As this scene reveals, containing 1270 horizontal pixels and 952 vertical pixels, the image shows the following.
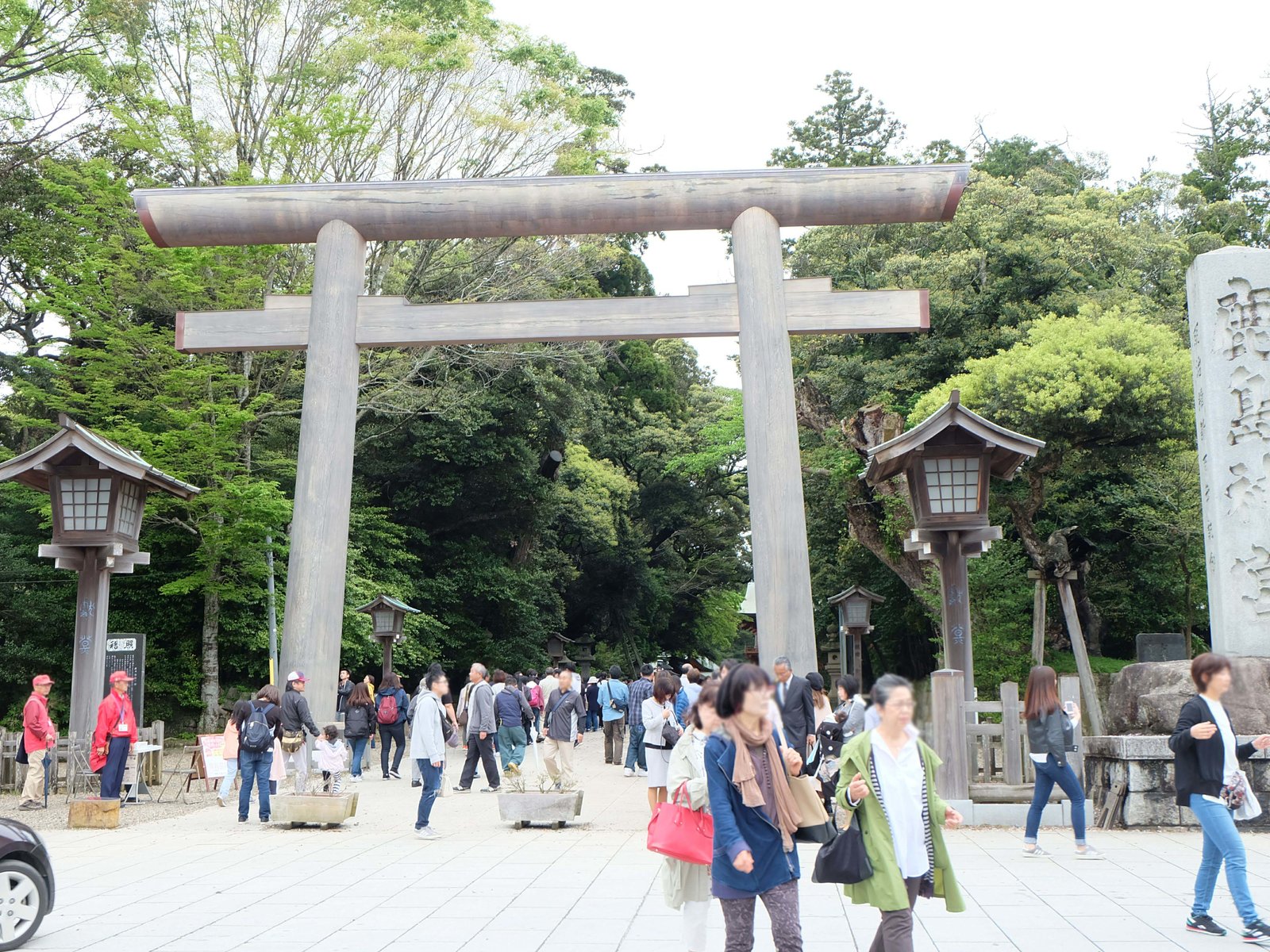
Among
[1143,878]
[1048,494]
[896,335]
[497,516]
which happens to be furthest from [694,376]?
[1143,878]

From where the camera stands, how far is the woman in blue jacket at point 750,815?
473 centimetres

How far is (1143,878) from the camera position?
7961mm

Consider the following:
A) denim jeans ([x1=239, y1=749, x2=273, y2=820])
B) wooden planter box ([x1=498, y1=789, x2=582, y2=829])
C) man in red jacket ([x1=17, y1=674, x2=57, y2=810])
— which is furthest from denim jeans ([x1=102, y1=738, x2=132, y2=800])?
wooden planter box ([x1=498, y1=789, x2=582, y2=829])

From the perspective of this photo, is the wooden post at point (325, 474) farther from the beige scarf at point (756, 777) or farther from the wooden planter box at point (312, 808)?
the beige scarf at point (756, 777)

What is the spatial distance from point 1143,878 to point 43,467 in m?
12.2

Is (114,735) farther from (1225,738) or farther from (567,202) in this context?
(1225,738)

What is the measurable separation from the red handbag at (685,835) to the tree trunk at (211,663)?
64.8ft

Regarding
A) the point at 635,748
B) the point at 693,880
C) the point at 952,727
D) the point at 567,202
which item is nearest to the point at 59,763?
the point at 635,748

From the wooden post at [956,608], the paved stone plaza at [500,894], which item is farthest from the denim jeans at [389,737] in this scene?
the wooden post at [956,608]

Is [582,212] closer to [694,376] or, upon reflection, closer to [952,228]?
[952,228]

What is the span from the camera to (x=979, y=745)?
1075cm

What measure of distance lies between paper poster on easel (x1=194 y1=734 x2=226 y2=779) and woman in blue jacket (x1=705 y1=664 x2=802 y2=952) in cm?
1122

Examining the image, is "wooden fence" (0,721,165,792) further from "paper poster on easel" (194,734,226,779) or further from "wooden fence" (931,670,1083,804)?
"wooden fence" (931,670,1083,804)

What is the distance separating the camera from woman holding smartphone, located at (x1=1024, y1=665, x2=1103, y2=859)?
27.5 feet
